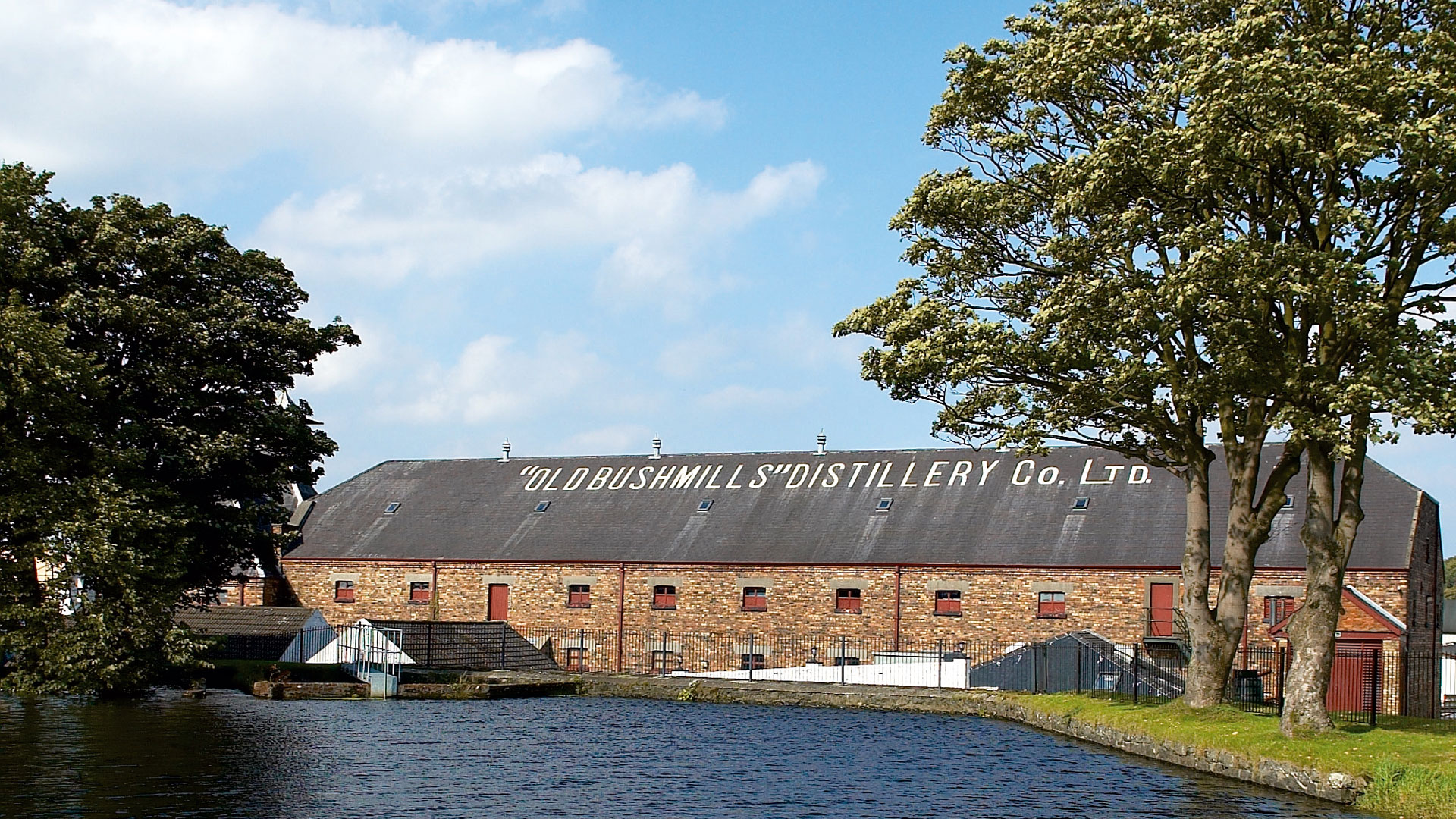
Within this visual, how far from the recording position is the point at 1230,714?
75.7 ft

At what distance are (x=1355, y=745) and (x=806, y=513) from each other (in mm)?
25893

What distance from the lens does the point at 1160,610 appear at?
37812 mm

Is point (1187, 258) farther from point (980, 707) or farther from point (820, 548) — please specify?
point (820, 548)

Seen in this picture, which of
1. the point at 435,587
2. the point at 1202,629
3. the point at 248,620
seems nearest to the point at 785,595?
the point at 435,587

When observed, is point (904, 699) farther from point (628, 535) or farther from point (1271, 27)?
point (1271, 27)

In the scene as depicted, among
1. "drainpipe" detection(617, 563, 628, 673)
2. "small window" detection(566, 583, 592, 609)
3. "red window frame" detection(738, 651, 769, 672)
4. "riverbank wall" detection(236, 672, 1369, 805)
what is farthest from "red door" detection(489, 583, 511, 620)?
"red window frame" detection(738, 651, 769, 672)

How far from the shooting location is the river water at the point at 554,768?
17.4 m

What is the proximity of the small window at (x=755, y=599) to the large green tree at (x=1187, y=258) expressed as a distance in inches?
726

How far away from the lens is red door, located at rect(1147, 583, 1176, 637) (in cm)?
3759

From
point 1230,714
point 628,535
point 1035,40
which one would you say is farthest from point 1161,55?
point 628,535

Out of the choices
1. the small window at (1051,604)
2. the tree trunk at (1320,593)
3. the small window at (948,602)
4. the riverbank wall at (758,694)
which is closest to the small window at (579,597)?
the riverbank wall at (758,694)

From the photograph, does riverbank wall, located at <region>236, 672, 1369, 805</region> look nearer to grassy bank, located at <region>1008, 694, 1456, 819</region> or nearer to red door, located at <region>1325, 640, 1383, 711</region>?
grassy bank, located at <region>1008, 694, 1456, 819</region>

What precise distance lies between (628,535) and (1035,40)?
2671cm

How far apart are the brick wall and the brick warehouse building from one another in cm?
6
